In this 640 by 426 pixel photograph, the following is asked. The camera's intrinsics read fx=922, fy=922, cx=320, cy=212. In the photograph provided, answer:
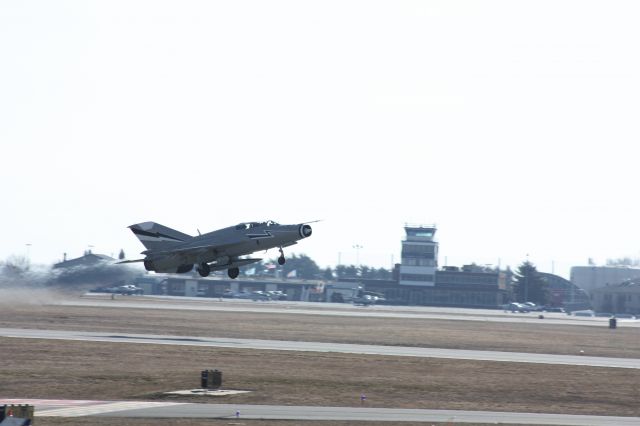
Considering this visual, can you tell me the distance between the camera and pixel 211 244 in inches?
2216

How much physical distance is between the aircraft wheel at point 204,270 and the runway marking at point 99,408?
59.4 ft

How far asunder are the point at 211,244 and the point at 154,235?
3.61m

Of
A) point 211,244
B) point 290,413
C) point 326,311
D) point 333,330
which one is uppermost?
point 211,244

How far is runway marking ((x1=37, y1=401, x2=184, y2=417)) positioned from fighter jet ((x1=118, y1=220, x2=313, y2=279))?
1847 cm

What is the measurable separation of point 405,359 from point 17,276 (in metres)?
32.2

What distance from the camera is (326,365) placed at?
5106cm

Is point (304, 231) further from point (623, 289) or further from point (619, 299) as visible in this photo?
point (623, 289)

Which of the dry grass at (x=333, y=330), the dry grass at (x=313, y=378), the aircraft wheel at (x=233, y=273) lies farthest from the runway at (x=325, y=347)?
the aircraft wheel at (x=233, y=273)

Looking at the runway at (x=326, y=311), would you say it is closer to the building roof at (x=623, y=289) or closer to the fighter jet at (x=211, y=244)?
the building roof at (x=623, y=289)

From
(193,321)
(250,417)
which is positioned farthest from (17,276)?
(250,417)

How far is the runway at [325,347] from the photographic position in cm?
5875

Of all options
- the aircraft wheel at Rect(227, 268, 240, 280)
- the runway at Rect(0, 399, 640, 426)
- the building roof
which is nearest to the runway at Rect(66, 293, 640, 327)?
the building roof

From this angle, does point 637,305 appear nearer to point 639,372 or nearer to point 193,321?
point 193,321

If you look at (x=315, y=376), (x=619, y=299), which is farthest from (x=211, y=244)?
(x=619, y=299)
